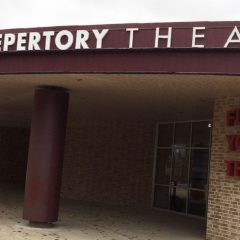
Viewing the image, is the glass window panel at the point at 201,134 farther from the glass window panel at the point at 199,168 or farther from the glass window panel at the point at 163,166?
the glass window panel at the point at 163,166

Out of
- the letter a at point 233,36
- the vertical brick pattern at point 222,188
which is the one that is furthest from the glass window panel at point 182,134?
the letter a at point 233,36

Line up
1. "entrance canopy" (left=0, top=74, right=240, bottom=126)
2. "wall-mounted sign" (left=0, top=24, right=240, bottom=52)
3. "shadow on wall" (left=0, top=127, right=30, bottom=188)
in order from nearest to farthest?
"wall-mounted sign" (left=0, top=24, right=240, bottom=52), "entrance canopy" (left=0, top=74, right=240, bottom=126), "shadow on wall" (left=0, top=127, right=30, bottom=188)

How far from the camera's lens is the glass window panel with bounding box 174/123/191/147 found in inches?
704

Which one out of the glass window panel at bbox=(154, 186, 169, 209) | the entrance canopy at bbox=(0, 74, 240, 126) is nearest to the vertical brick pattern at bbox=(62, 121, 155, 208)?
the glass window panel at bbox=(154, 186, 169, 209)

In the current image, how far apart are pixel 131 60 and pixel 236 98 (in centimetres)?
301

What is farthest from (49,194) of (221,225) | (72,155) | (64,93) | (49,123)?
(72,155)

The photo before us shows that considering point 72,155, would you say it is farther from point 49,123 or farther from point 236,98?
point 236,98

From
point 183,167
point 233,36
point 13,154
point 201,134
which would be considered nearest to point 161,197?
point 183,167

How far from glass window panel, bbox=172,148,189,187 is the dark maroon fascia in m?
8.65

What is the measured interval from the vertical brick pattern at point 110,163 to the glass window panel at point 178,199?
1.36m

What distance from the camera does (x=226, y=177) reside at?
454 inches

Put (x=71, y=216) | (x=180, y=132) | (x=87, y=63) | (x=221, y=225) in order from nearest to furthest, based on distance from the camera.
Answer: (x=87, y=63) < (x=221, y=225) < (x=71, y=216) < (x=180, y=132)

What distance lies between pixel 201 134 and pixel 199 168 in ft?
3.79

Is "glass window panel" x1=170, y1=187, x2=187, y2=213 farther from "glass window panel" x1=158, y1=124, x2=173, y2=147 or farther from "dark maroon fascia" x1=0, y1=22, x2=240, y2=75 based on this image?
"dark maroon fascia" x1=0, y1=22, x2=240, y2=75
